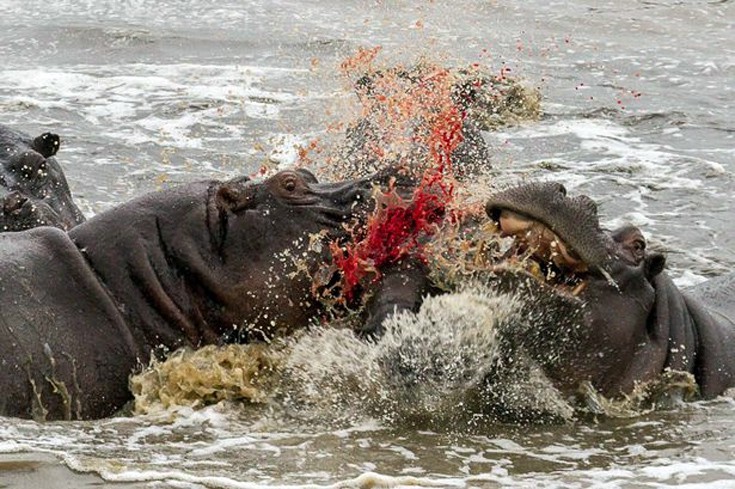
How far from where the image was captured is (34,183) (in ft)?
28.2

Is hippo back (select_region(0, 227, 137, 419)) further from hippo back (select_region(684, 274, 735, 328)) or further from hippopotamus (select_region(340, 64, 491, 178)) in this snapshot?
hippo back (select_region(684, 274, 735, 328))

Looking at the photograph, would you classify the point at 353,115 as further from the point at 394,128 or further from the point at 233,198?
the point at 233,198

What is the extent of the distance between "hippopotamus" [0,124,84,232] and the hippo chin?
295cm

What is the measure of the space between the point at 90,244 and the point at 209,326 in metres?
0.65

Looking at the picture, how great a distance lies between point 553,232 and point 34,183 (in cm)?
362

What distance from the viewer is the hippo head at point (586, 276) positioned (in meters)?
6.26

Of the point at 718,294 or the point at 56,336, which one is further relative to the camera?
the point at 718,294

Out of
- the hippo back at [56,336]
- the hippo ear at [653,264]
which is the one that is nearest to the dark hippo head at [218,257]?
the hippo back at [56,336]

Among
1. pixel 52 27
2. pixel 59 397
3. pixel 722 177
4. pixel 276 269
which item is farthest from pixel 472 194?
pixel 52 27

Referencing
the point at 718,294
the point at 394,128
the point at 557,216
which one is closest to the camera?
the point at 557,216

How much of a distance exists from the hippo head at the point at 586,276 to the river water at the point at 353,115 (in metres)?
0.25

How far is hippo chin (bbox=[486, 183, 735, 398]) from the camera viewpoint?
247 inches

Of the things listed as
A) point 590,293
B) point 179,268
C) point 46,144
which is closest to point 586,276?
point 590,293

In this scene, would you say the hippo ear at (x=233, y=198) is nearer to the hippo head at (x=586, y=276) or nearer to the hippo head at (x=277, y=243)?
the hippo head at (x=277, y=243)
